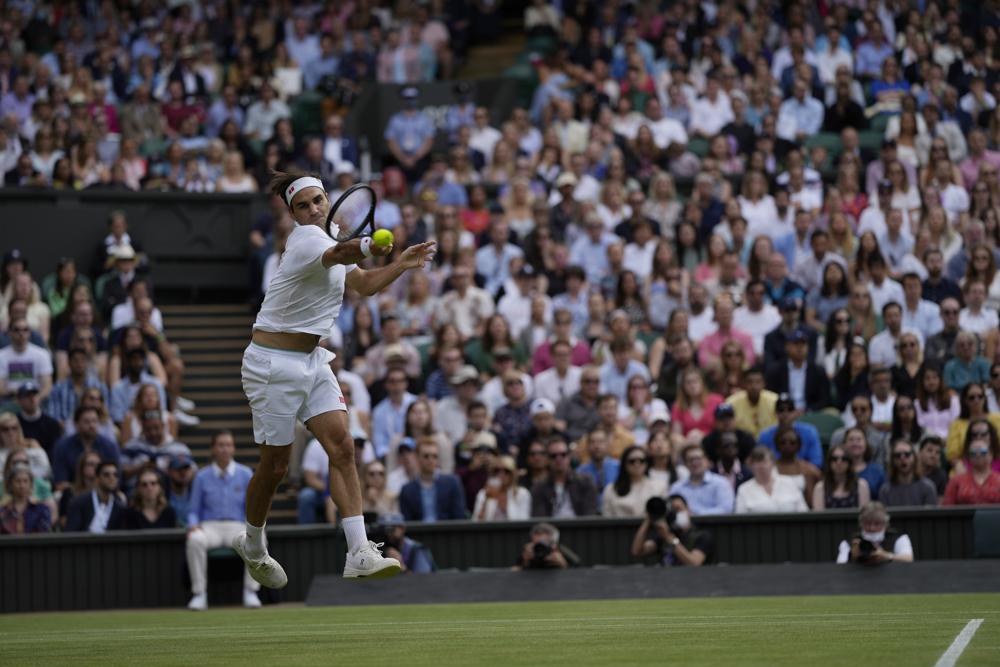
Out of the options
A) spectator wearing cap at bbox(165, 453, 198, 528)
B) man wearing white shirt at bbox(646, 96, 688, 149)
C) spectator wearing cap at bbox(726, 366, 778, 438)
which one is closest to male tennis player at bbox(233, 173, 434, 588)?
spectator wearing cap at bbox(165, 453, 198, 528)

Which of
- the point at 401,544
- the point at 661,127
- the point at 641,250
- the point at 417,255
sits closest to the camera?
the point at 417,255

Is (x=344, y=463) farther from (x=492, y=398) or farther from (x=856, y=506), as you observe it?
(x=492, y=398)

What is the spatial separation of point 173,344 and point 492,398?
447cm

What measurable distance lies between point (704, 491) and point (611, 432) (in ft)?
4.81

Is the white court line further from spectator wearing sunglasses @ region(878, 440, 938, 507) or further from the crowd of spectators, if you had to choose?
spectator wearing sunglasses @ region(878, 440, 938, 507)

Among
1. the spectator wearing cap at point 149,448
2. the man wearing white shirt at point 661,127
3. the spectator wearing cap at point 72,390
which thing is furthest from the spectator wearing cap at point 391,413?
the man wearing white shirt at point 661,127

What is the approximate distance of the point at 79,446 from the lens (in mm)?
16703

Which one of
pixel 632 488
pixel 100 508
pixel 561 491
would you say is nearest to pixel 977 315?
pixel 632 488

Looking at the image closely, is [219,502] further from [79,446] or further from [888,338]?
[888,338]

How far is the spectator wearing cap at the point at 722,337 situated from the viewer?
59.1 feet

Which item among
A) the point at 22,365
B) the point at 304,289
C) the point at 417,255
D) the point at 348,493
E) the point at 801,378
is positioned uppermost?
the point at 417,255

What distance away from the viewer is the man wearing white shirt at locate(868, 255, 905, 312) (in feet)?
60.3

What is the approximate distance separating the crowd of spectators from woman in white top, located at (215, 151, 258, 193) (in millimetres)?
53

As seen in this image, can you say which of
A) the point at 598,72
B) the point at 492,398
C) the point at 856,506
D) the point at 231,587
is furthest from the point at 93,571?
the point at 598,72
